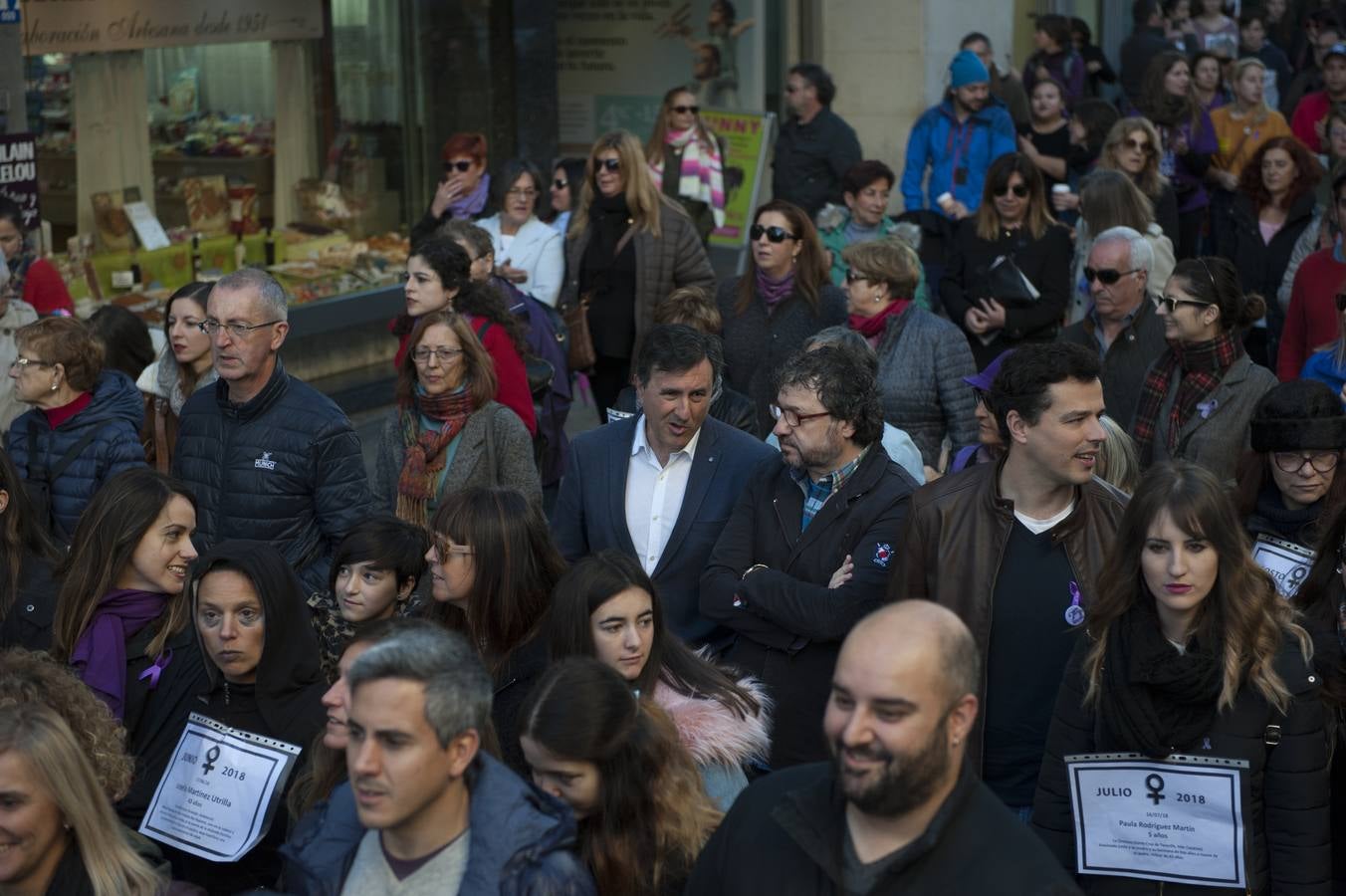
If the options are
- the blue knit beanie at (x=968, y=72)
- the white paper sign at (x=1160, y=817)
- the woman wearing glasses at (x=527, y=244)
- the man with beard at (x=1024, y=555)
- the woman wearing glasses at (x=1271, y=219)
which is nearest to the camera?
the white paper sign at (x=1160, y=817)

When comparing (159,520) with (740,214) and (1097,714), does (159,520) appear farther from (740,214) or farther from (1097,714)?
(740,214)

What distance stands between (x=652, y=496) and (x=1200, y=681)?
2.16 metres

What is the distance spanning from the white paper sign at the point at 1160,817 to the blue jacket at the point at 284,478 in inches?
108

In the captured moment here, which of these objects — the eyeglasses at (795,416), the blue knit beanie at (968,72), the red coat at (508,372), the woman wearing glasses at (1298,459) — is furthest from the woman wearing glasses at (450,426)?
the blue knit beanie at (968,72)

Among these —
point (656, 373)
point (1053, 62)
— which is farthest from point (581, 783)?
point (1053, 62)

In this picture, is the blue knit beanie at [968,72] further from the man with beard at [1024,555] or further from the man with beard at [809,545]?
the man with beard at [1024,555]

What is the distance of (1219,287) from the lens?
7.00m

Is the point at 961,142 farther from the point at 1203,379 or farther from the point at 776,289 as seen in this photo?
the point at 1203,379

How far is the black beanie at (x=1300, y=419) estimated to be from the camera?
5.86 meters

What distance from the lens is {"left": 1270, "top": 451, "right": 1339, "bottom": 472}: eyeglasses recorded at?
5863mm

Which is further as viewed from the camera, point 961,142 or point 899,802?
point 961,142

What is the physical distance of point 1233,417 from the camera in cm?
688

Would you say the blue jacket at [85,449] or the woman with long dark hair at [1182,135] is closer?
the blue jacket at [85,449]

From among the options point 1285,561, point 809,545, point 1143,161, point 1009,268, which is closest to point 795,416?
point 809,545
